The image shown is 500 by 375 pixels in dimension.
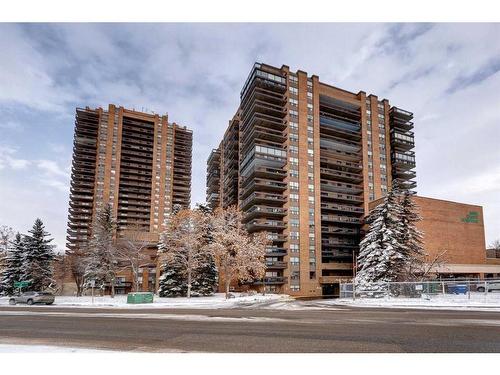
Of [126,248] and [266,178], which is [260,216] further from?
[126,248]

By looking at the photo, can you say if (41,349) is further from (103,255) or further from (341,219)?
(341,219)

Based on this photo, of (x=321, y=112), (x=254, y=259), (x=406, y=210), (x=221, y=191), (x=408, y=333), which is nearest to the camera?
(x=408, y=333)

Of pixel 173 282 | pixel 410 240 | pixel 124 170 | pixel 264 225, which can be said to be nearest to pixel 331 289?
pixel 264 225

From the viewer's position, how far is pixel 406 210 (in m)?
41.6

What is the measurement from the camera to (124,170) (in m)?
121

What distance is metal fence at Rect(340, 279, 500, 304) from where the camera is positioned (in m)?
27.8

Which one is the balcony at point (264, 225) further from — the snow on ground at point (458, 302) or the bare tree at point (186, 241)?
the snow on ground at point (458, 302)

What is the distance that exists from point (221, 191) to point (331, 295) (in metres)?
48.3

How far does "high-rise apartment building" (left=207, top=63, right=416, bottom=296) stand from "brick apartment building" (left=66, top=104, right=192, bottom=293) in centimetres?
4708

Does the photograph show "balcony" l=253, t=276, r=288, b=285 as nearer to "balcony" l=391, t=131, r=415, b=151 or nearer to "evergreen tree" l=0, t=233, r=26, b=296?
"evergreen tree" l=0, t=233, r=26, b=296

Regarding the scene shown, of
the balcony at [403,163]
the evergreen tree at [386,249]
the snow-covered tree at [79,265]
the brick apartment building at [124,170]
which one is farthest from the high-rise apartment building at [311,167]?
the brick apartment building at [124,170]

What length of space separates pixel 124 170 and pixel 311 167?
70410mm

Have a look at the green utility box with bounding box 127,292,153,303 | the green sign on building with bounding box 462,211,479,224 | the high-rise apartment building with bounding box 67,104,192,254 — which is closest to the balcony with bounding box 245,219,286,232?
the green sign on building with bounding box 462,211,479,224
